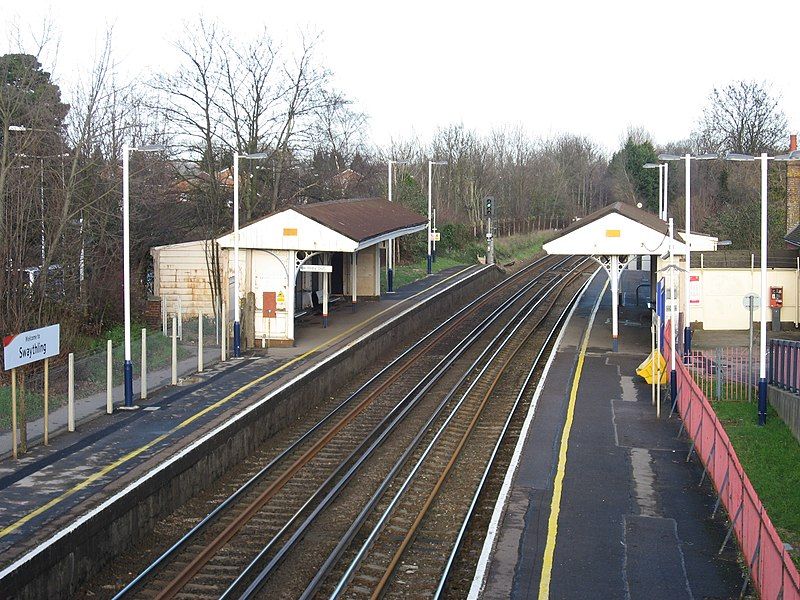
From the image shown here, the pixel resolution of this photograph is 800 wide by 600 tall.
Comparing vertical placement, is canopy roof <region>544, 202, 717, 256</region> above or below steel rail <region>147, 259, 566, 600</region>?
above

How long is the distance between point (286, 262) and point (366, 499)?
12.0m

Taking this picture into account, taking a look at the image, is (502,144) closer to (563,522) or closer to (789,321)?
(789,321)

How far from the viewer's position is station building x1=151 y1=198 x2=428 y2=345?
25.7 metres

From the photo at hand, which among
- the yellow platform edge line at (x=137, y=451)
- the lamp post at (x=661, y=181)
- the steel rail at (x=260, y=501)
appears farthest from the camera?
the lamp post at (x=661, y=181)

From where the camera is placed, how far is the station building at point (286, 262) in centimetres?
2572

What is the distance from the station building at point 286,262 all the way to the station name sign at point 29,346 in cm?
918

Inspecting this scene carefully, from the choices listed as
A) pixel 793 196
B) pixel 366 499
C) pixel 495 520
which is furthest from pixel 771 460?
pixel 793 196

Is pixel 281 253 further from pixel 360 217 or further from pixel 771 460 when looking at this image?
pixel 771 460

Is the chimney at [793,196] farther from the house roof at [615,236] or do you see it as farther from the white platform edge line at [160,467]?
the white platform edge line at [160,467]

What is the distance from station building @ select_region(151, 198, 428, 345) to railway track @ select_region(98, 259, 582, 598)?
139 inches

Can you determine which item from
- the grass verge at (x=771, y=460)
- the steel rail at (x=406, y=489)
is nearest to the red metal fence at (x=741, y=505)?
the grass verge at (x=771, y=460)

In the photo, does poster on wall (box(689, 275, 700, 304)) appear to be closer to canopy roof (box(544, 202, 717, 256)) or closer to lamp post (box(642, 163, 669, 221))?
canopy roof (box(544, 202, 717, 256))

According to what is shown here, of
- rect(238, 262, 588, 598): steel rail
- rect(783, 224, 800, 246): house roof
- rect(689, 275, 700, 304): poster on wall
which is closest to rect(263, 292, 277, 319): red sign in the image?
rect(238, 262, 588, 598): steel rail

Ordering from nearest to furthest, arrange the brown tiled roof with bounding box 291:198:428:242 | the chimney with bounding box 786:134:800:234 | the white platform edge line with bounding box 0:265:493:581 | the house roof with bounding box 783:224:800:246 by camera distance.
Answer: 1. the white platform edge line with bounding box 0:265:493:581
2. the brown tiled roof with bounding box 291:198:428:242
3. the house roof with bounding box 783:224:800:246
4. the chimney with bounding box 786:134:800:234
